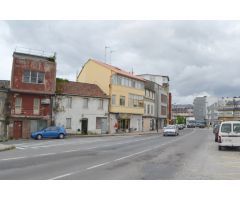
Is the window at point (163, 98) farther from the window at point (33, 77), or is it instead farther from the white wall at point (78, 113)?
the window at point (33, 77)

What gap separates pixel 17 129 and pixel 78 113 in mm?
9937

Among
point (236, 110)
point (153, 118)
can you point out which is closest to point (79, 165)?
point (153, 118)

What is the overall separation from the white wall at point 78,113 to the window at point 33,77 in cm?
367

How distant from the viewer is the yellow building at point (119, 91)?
56.6m

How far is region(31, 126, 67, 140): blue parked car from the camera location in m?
39.2

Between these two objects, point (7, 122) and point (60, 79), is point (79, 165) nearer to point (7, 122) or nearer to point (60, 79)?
point (7, 122)

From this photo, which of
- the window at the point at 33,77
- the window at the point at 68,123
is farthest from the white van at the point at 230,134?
the window at the point at 68,123

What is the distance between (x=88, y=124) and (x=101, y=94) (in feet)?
18.4

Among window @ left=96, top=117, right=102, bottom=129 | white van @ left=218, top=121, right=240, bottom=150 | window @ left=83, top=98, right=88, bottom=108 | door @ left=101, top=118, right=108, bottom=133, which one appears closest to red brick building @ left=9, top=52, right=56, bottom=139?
window @ left=83, top=98, right=88, bottom=108

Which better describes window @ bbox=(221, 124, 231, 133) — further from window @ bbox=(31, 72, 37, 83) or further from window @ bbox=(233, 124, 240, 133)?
window @ bbox=(31, 72, 37, 83)

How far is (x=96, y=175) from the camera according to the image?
12.2m

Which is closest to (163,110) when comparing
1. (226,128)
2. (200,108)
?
(226,128)

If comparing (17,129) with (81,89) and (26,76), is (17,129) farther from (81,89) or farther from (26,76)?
(81,89)

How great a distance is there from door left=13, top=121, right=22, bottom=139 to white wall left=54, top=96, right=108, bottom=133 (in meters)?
5.65
